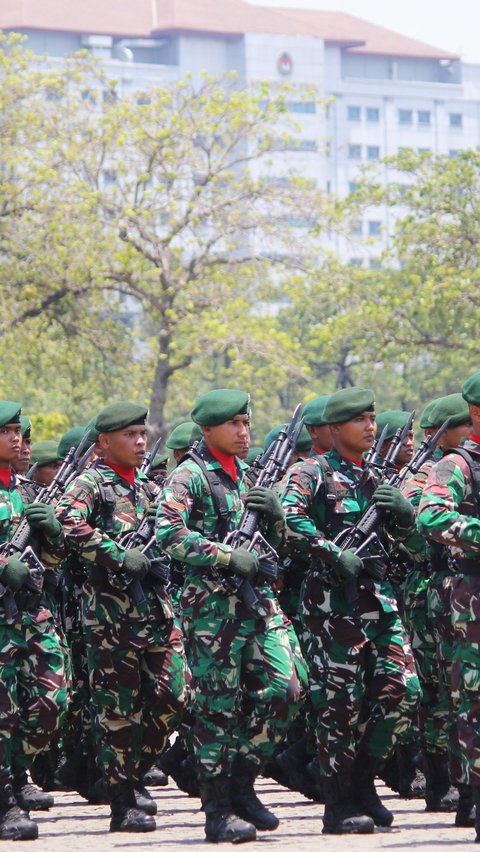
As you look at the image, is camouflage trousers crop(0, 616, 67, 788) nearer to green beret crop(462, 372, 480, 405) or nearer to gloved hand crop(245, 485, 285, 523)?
gloved hand crop(245, 485, 285, 523)

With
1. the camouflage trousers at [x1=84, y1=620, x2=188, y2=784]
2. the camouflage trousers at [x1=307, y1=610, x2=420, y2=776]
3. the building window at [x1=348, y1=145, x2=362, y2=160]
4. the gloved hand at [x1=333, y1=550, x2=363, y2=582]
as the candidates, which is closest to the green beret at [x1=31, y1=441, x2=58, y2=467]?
the camouflage trousers at [x1=84, y1=620, x2=188, y2=784]

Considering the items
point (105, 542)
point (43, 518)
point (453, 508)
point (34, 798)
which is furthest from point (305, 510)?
point (34, 798)

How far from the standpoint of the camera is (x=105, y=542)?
8.84 meters

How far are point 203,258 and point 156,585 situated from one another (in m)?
20.6

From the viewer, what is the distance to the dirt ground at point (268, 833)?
7949mm

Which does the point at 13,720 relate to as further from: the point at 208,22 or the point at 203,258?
the point at 208,22

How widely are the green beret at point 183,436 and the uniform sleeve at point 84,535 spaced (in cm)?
319

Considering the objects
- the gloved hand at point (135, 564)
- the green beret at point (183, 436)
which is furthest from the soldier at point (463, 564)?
the green beret at point (183, 436)

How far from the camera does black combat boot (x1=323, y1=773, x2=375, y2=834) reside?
838cm

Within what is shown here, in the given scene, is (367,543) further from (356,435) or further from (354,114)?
(354,114)

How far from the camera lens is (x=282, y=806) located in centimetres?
995

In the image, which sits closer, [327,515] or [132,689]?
[327,515]

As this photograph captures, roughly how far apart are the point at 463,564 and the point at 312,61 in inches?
5171

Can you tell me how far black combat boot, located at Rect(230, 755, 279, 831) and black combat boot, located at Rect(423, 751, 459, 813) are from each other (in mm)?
1130
